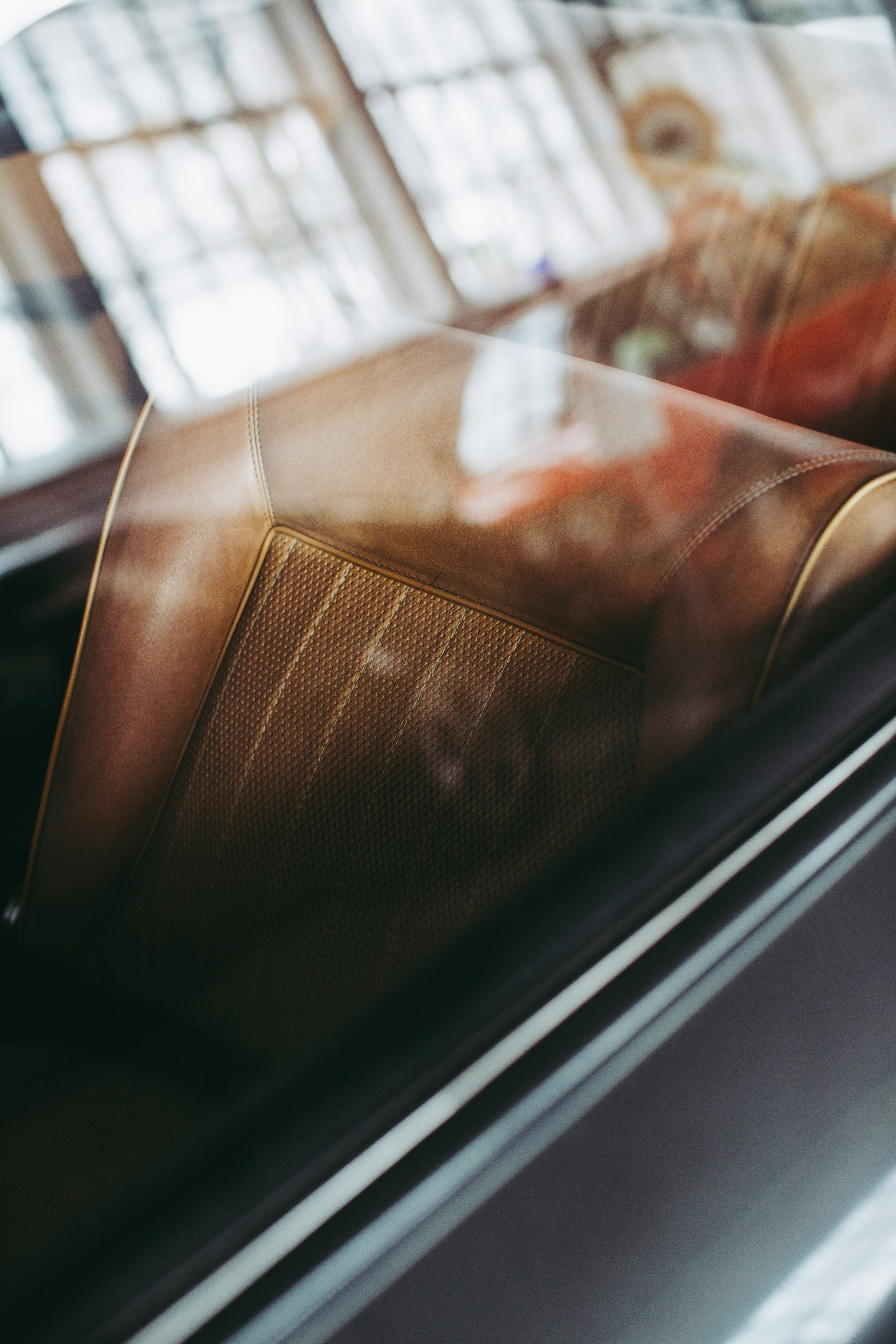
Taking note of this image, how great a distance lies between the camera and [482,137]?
128 centimetres

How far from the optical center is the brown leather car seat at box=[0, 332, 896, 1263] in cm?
66

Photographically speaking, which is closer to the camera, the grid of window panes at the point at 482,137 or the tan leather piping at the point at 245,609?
the tan leather piping at the point at 245,609

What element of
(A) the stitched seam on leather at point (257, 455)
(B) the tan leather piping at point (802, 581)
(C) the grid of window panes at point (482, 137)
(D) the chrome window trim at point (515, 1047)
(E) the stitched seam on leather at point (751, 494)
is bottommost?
(D) the chrome window trim at point (515, 1047)

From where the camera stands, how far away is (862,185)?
57.6 inches

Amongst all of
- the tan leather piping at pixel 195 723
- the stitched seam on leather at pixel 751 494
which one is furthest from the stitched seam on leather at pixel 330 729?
the stitched seam on leather at pixel 751 494

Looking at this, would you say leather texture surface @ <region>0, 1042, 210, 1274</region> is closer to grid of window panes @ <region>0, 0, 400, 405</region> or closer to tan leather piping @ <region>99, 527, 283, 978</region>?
tan leather piping @ <region>99, 527, 283, 978</region>

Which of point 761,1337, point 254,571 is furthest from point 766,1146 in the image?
point 254,571

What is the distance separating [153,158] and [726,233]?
0.89m

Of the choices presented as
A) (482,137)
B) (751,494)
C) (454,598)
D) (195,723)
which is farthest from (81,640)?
(482,137)

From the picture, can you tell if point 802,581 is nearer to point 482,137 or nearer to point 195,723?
point 195,723

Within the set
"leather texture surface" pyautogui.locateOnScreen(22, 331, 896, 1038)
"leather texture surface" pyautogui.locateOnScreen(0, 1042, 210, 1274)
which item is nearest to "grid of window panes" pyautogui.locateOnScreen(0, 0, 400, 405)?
"leather texture surface" pyautogui.locateOnScreen(22, 331, 896, 1038)

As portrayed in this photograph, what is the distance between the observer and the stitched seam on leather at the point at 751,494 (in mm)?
652

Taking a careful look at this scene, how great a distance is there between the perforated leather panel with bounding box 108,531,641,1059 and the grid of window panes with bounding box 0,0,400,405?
0.40 m

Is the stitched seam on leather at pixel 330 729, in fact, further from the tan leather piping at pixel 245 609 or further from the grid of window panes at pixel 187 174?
the grid of window panes at pixel 187 174
